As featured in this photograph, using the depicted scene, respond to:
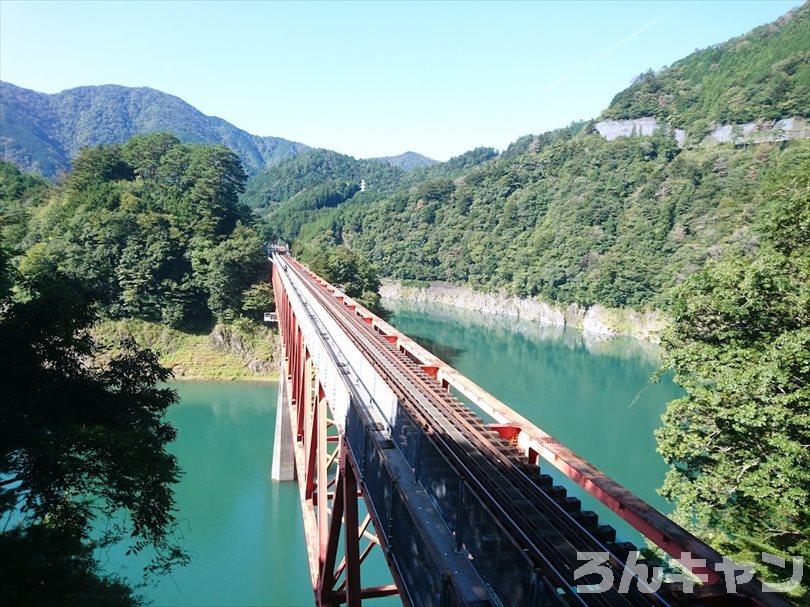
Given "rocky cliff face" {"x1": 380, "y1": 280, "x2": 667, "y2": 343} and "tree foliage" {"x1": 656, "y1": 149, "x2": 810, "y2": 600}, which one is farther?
"rocky cliff face" {"x1": 380, "y1": 280, "x2": 667, "y2": 343}

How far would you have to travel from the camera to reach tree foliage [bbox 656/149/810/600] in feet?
31.8

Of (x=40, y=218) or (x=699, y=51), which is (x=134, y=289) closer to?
(x=40, y=218)

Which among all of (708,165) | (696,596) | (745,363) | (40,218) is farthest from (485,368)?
(708,165)

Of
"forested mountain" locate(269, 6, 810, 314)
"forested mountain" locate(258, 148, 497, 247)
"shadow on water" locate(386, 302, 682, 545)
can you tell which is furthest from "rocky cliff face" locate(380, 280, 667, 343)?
"forested mountain" locate(258, 148, 497, 247)

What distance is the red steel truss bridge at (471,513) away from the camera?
13.1 feet

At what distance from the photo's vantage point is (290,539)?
16.9 m

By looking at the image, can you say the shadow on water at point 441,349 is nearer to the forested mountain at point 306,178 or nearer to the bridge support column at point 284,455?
the bridge support column at point 284,455

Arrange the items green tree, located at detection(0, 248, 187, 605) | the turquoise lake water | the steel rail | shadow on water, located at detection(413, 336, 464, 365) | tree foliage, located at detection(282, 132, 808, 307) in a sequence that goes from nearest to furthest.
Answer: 1. the steel rail
2. green tree, located at detection(0, 248, 187, 605)
3. the turquoise lake water
4. shadow on water, located at detection(413, 336, 464, 365)
5. tree foliage, located at detection(282, 132, 808, 307)

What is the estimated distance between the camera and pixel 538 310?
7025 cm

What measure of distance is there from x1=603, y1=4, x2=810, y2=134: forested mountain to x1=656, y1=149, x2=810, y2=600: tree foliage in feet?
266

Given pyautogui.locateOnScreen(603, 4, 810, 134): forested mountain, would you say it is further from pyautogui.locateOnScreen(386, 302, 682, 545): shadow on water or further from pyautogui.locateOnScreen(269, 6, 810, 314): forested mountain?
pyautogui.locateOnScreen(386, 302, 682, 545): shadow on water

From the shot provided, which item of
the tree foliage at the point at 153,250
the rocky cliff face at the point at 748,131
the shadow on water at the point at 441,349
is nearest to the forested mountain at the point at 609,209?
the rocky cliff face at the point at 748,131

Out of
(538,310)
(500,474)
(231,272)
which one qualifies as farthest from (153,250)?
(538,310)

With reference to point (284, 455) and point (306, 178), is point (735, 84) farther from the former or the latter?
point (306, 178)
